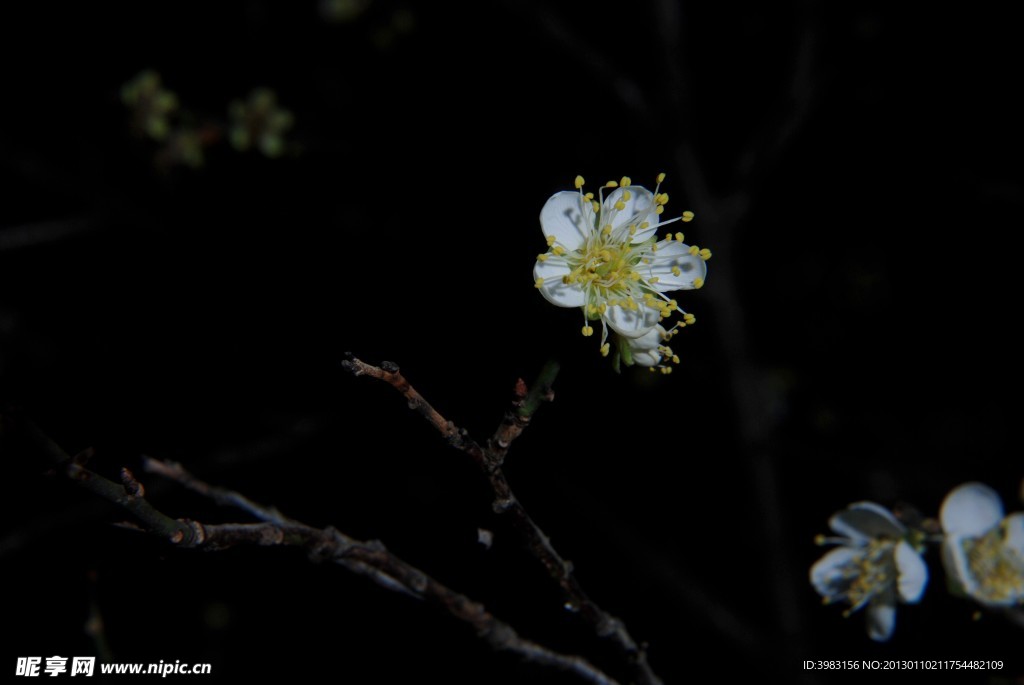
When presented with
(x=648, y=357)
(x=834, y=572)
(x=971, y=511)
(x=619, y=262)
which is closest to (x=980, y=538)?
(x=971, y=511)

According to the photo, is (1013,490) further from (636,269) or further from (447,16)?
(447,16)

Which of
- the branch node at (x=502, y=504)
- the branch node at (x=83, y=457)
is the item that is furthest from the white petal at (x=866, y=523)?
the branch node at (x=83, y=457)

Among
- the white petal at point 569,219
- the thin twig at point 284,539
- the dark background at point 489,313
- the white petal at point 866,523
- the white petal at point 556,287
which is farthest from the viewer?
the dark background at point 489,313

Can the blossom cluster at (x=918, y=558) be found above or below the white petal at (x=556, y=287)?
below

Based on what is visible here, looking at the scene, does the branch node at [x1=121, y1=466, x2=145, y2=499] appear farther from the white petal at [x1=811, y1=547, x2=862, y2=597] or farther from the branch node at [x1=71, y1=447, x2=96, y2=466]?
the white petal at [x1=811, y1=547, x2=862, y2=597]

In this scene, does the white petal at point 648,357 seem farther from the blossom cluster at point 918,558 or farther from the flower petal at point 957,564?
Answer: the flower petal at point 957,564
